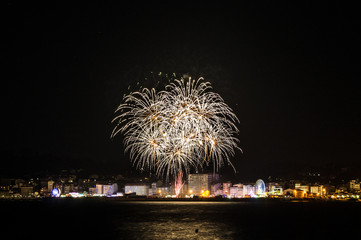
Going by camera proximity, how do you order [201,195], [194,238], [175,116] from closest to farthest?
1. [194,238]
2. [175,116]
3. [201,195]

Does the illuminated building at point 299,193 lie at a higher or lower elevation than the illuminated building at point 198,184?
lower

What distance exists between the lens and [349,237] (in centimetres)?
5228

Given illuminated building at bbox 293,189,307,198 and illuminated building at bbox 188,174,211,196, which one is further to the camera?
illuminated building at bbox 188,174,211,196

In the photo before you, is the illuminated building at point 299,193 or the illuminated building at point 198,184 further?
the illuminated building at point 198,184

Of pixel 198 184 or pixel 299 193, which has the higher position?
pixel 198 184

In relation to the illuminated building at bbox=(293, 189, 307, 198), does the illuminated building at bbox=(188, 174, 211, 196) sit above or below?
above

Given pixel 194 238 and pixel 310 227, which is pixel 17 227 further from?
pixel 310 227

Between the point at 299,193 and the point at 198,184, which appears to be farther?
the point at 198,184

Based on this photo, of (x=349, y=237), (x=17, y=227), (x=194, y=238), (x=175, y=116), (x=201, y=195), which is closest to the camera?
(x=194, y=238)

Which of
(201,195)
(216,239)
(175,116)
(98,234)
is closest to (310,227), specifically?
(216,239)

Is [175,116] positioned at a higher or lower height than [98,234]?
higher

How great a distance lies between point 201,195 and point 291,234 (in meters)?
140

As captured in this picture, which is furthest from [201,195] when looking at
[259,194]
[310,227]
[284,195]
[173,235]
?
[173,235]

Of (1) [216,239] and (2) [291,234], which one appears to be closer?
(1) [216,239]
